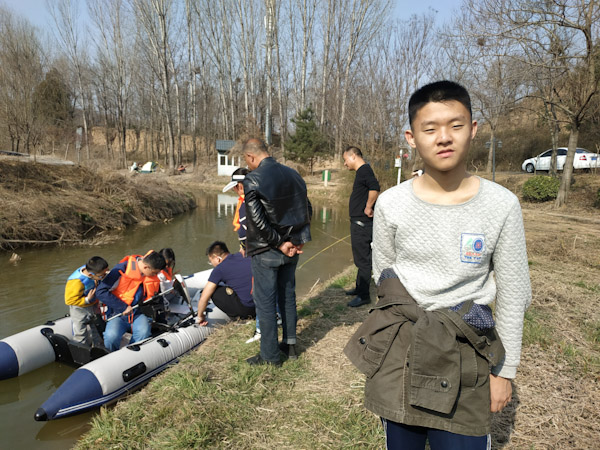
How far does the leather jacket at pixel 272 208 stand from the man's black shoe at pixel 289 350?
0.99 m

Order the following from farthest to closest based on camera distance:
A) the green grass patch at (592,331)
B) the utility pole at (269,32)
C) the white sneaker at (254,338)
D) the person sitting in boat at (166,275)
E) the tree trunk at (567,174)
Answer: the utility pole at (269,32) < the tree trunk at (567,174) < the person sitting in boat at (166,275) < the white sneaker at (254,338) < the green grass patch at (592,331)

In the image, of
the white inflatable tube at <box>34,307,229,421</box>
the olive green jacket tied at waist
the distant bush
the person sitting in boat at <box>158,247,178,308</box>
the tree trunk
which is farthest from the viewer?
the distant bush

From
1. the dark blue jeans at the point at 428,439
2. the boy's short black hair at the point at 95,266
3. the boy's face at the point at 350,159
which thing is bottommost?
the boy's short black hair at the point at 95,266

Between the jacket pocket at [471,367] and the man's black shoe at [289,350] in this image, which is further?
the man's black shoe at [289,350]

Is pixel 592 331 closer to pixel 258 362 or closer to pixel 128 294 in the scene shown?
pixel 258 362

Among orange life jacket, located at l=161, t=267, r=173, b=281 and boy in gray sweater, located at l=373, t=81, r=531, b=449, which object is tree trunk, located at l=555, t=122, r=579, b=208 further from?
boy in gray sweater, located at l=373, t=81, r=531, b=449

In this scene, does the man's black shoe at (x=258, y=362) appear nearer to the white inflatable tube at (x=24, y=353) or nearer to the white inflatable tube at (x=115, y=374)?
the white inflatable tube at (x=115, y=374)

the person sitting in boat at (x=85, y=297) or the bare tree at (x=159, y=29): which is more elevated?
the bare tree at (x=159, y=29)

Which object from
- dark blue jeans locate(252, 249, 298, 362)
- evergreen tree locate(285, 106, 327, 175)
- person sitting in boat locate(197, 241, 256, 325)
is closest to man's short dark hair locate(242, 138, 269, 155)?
dark blue jeans locate(252, 249, 298, 362)

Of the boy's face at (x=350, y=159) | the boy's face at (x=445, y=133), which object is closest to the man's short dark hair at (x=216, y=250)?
the boy's face at (x=350, y=159)

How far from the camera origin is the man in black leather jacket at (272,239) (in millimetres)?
3203

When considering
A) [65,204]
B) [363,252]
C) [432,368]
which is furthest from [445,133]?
[65,204]

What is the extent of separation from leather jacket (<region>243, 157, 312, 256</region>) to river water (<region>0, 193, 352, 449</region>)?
2380 millimetres

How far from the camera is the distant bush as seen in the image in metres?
15.0
